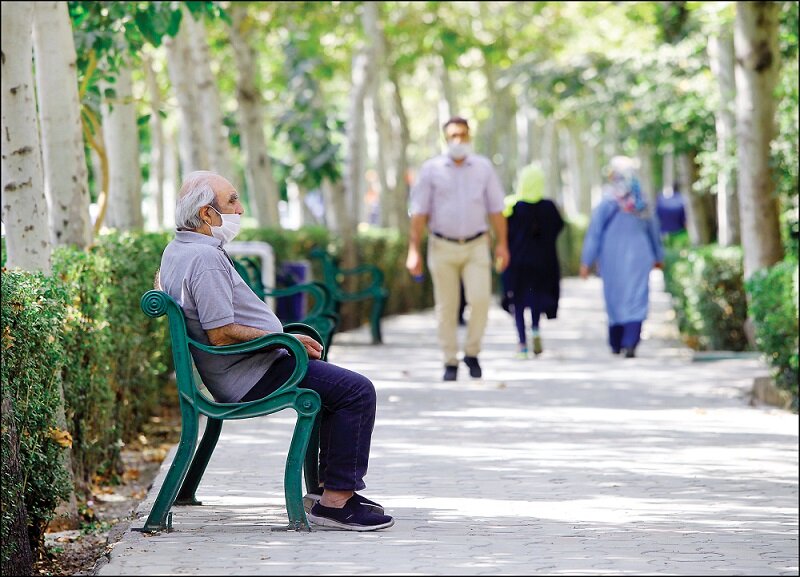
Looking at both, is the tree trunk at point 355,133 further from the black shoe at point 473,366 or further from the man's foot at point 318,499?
the man's foot at point 318,499

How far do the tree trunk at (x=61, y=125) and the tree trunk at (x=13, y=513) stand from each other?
4.42 m

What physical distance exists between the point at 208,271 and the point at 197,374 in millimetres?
502

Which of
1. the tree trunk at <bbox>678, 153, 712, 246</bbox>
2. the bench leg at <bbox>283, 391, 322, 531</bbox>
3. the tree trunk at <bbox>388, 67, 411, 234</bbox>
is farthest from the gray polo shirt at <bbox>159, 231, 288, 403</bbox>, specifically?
the tree trunk at <bbox>388, 67, 411, 234</bbox>

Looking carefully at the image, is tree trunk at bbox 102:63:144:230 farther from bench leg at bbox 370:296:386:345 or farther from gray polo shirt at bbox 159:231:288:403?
gray polo shirt at bbox 159:231:288:403

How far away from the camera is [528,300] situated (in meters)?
16.5

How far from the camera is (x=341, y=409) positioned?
22.4ft

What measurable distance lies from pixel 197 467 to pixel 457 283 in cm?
656

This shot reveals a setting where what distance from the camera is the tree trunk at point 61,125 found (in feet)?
34.0

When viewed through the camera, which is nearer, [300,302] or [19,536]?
[19,536]

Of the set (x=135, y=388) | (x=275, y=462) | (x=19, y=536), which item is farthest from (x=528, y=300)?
(x=19, y=536)

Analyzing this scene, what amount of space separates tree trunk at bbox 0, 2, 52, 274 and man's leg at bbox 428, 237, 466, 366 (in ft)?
17.2

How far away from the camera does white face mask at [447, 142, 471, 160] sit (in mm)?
13492

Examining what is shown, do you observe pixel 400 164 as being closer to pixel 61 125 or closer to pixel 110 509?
pixel 61 125

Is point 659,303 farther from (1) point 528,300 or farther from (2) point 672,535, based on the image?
(2) point 672,535
